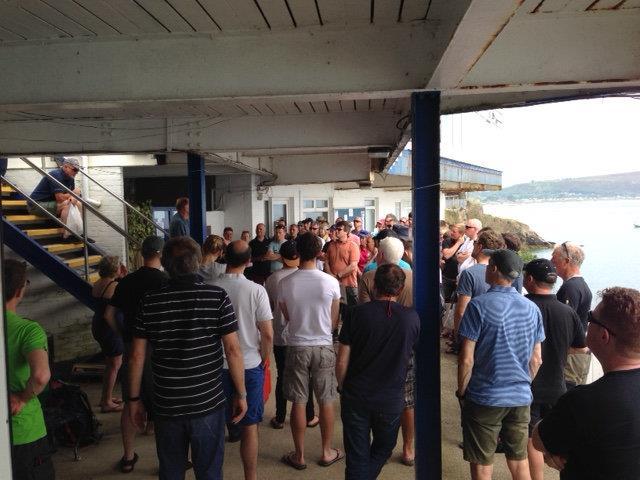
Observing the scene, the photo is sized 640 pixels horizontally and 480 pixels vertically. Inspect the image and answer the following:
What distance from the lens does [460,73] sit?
2826 mm

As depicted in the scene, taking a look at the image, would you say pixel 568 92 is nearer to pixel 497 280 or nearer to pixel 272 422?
pixel 497 280

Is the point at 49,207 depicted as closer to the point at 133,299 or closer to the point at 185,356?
the point at 133,299

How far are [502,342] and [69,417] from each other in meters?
3.58

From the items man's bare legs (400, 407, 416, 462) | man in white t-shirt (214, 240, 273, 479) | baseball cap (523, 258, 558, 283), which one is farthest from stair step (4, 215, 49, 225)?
baseball cap (523, 258, 558, 283)

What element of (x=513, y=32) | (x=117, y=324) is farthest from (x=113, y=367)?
(x=513, y=32)

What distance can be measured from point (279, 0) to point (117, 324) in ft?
10.3

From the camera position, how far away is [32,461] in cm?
239

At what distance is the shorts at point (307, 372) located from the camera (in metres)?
3.79

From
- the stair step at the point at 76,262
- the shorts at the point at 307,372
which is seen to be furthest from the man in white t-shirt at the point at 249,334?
the stair step at the point at 76,262

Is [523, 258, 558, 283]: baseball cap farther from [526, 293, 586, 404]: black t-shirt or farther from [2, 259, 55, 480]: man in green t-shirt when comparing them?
[2, 259, 55, 480]: man in green t-shirt

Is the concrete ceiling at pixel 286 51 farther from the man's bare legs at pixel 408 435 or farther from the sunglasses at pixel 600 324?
the man's bare legs at pixel 408 435

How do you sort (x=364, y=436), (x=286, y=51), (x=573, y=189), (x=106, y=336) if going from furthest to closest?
(x=573, y=189), (x=106, y=336), (x=286, y=51), (x=364, y=436)

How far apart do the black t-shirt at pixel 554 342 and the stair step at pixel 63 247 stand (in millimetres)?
6363

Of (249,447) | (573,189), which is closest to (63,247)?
(249,447)
